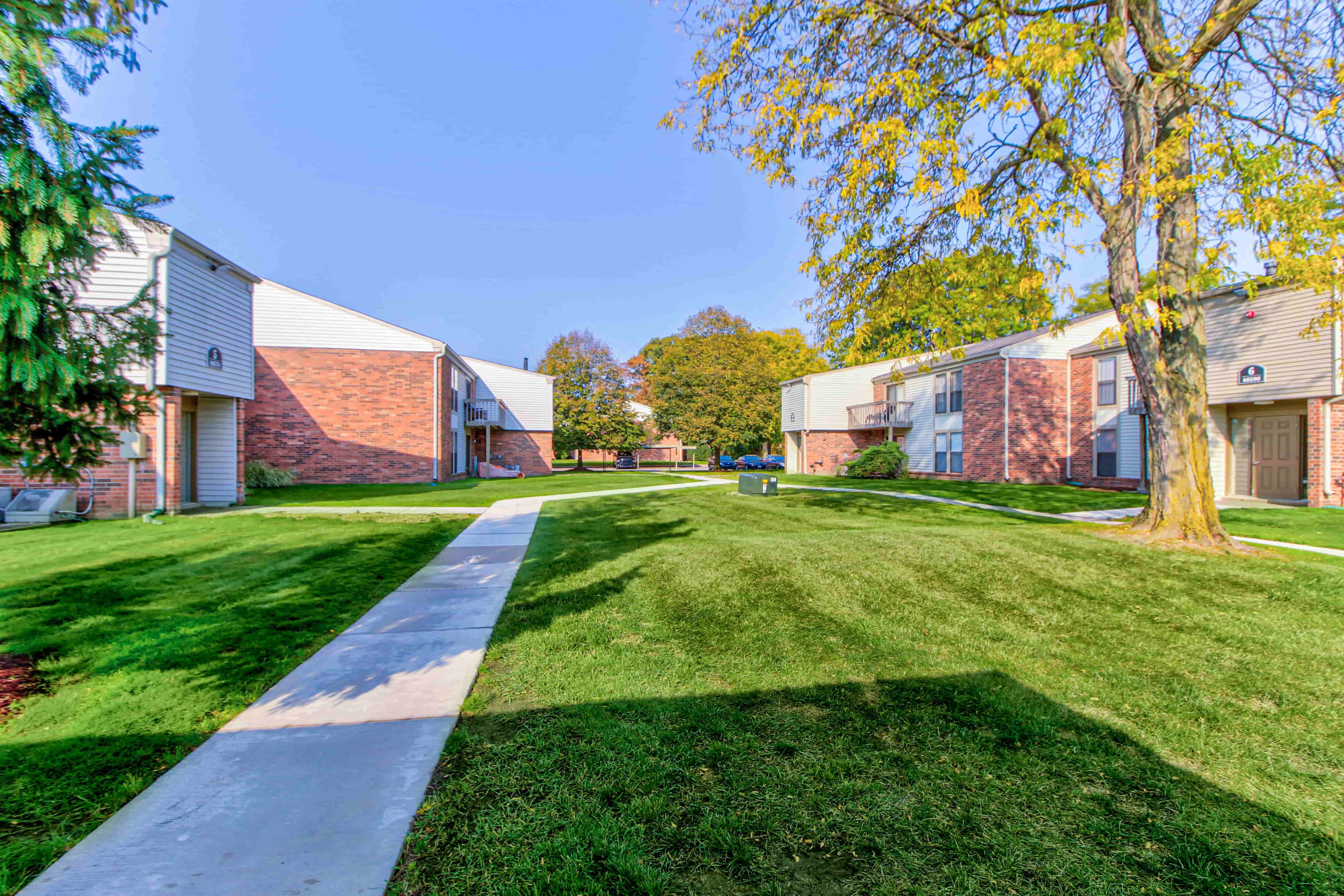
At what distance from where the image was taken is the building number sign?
52.2 ft

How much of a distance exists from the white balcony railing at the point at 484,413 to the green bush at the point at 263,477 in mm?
10833

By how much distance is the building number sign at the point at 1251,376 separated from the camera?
626 inches

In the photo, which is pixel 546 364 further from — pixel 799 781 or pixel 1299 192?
pixel 799 781

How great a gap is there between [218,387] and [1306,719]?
16.0 metres

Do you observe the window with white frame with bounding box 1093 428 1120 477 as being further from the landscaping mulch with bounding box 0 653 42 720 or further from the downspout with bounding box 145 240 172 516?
the downspout with bounding box 145 240 172 516

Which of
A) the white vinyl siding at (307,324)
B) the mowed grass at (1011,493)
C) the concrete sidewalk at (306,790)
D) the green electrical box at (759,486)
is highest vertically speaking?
the white vinyl siding at (307,324)

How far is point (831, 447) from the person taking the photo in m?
33.5

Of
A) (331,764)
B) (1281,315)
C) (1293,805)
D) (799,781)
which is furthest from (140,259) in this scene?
(1281,315)

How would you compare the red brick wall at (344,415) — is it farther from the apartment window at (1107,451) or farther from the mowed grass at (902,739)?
the apartment window at (1107,451)

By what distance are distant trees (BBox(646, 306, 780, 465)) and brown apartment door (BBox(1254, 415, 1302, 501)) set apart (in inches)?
1036

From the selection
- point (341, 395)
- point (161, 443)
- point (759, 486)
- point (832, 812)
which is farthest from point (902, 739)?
point (341, 395)

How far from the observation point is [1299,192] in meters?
6.96

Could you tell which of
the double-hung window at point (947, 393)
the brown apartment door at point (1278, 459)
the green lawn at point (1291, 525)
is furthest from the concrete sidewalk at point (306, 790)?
the double-hung window at point (947, 393)

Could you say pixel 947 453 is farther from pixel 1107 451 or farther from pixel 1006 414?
pixel 1107 451
